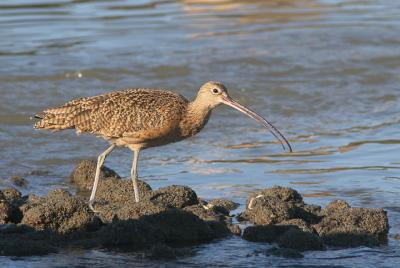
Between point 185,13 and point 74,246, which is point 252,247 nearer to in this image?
point 74,246

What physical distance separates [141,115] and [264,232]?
6.26 ft

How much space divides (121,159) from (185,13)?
406 inches

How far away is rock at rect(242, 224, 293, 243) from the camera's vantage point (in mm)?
9398

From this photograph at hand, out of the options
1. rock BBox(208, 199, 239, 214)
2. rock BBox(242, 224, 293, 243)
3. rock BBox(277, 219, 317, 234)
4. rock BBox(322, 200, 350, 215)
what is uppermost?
rock BBox(208, 199, 239, 214)

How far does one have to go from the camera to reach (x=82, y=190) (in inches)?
453

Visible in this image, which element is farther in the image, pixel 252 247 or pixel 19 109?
pixel 19 109

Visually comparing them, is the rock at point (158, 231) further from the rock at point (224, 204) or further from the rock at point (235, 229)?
the rock at point (224, 204)

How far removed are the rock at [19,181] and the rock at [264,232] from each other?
10.2 ft

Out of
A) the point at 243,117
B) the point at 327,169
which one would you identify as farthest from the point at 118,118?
the point at 243,117

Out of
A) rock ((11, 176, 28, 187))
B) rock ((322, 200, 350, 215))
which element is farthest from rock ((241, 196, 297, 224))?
rock ((11, 176, 28, 187))

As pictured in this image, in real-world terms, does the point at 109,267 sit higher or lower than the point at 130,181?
lower

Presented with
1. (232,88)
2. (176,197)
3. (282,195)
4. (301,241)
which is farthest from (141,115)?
(232,88)

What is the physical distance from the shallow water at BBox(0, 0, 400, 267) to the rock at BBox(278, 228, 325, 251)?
14 centimetres

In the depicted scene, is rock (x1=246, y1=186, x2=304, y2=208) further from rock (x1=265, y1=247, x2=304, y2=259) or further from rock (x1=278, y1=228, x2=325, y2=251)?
rock (x1=265, y1=247, x2=304, y2=259)
